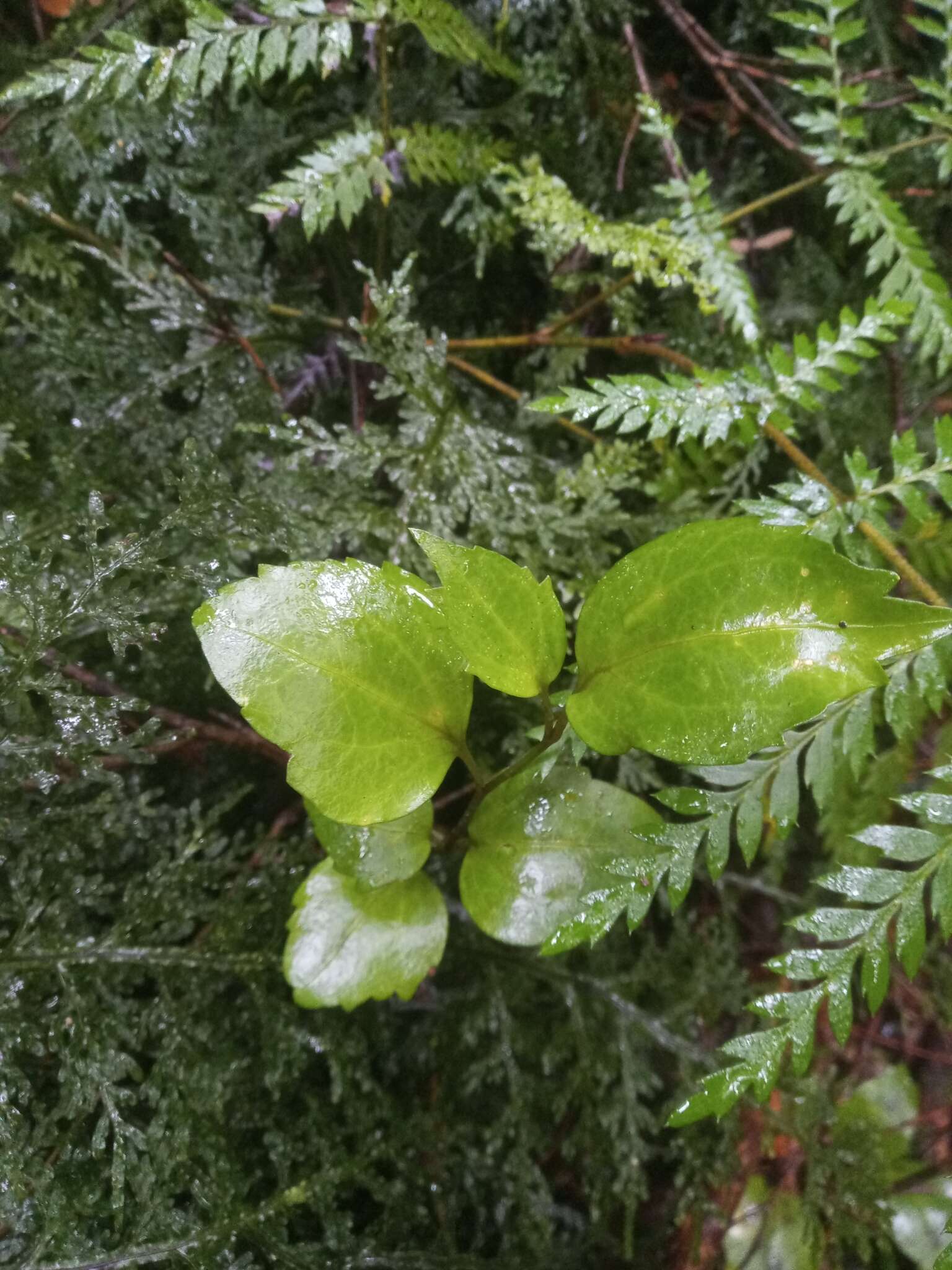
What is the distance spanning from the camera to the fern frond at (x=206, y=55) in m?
1.25

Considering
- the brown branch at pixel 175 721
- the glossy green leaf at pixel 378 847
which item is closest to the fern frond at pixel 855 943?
the glossy green leaf at pixel 378 847

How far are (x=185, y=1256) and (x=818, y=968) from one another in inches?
38.6

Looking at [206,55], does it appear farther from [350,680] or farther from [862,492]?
[862,492]

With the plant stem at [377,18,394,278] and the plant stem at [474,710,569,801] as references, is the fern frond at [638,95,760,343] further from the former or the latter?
the plant stem at [474,710,569,801]

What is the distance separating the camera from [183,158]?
5.01 ft

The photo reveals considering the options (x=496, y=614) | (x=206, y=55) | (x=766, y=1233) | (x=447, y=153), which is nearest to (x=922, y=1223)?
(x=766, y=1233)

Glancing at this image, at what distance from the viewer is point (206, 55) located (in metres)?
1.27

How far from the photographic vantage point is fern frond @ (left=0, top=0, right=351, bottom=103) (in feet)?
4.10

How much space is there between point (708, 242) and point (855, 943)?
126 centimetres

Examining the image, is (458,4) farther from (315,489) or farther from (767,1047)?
(767,1047)

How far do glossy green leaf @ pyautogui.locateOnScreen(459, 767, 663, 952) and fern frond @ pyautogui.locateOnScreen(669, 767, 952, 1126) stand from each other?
0.24 meters

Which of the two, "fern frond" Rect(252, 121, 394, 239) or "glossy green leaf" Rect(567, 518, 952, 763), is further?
"fern frond" Rect(252, 121, 394, 239)

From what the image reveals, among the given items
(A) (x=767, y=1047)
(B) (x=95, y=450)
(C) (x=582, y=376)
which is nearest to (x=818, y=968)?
(A) (x=767, y=1047)

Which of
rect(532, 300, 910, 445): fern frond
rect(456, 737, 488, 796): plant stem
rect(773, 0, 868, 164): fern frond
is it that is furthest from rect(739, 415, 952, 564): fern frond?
rect(773, 0, 868, 164): fern frond
